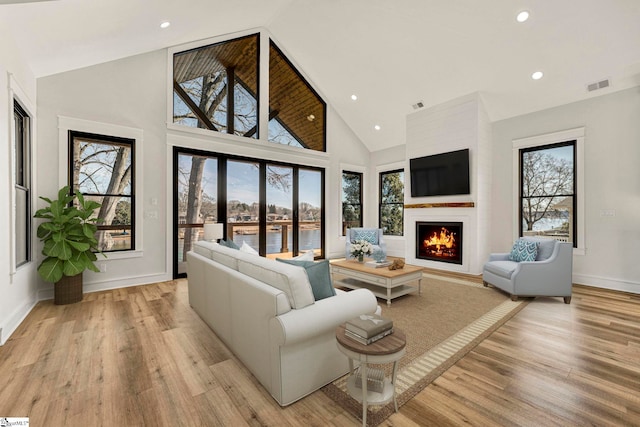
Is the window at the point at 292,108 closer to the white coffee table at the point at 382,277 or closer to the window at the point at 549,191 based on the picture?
the white coffee table at the point at 382,277

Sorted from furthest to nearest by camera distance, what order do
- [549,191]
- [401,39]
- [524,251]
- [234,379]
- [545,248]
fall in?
[549,191]
[401,39]
[524,251]
[545,248]
[234,379]

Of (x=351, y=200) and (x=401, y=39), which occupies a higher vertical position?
(x=401, y=39)

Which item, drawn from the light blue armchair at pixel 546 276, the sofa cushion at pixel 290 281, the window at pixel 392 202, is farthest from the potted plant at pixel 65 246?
the window at pixel 392 202

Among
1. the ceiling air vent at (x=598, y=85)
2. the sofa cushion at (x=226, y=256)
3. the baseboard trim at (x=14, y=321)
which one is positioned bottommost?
the baseboard trim at (x=14, y=321)

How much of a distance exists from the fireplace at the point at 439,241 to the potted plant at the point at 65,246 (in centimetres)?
568

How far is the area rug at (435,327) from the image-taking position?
1.86 m

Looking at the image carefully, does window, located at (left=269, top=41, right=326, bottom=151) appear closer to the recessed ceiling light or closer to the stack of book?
the recessed ceiling light

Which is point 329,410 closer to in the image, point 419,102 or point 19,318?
point 19,318

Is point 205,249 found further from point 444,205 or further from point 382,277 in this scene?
point 444,205

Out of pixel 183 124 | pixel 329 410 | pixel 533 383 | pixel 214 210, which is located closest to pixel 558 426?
pixel 533 383

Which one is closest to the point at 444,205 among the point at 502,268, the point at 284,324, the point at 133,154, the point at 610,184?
the point at 502,268

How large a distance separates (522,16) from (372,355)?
4727mm

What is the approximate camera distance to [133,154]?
4.51 meters

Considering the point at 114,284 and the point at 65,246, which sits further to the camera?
the point at 114,284
